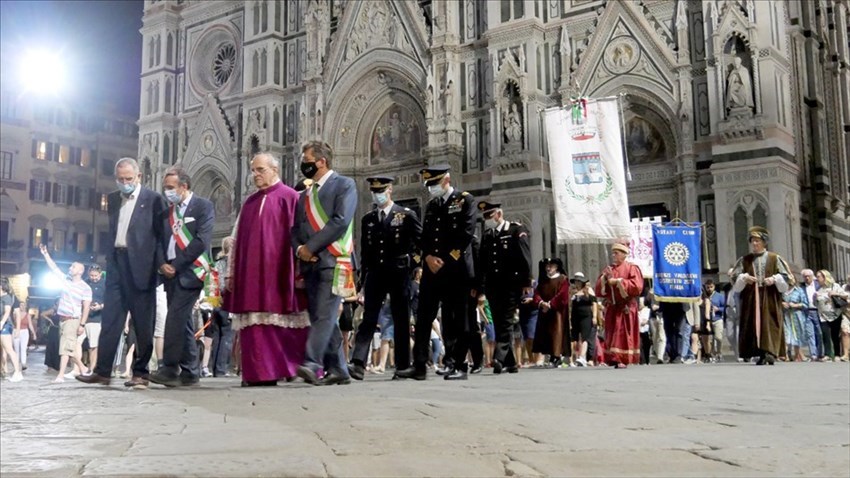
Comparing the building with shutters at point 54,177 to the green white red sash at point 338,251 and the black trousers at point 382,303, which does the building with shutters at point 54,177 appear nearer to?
the black trousers at point 382,303

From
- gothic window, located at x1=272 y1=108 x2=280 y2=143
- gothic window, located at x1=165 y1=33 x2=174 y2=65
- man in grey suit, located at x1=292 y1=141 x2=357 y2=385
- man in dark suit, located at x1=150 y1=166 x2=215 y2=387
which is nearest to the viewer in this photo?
man in grey suit, located at x1=292 y1=141 x2=357 y2=385

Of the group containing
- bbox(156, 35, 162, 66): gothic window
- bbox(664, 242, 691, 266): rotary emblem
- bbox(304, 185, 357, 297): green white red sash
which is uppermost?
bbox(156, 35, 162, 66): gothic window

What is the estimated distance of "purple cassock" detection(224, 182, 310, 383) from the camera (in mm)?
6273

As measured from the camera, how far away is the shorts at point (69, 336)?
10602mm

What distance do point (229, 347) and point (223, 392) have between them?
20.8 feet

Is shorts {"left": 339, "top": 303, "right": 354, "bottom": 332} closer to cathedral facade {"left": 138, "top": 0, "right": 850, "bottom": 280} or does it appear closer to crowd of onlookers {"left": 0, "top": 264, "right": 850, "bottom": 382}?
crowd of onlookers {"left": 0, "top": 264, "right": 850, "bottom": 382}

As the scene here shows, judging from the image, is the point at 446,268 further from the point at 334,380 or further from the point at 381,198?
the point at 334,380

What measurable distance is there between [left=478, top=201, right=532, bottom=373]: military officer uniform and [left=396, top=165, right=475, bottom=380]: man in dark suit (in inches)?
49.5

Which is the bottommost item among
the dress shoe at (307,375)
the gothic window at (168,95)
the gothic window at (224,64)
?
the dress shoe at (307,375)

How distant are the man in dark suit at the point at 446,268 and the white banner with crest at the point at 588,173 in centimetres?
362

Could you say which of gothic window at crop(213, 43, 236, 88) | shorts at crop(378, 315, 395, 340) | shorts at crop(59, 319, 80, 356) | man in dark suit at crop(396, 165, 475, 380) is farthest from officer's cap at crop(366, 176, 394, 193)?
gothic window at crop(213, 43, 236, 88)

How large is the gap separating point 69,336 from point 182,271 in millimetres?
4947

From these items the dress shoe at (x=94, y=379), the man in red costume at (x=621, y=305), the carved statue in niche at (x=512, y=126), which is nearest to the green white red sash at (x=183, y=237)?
the dress shoe at (x=94, y=379)

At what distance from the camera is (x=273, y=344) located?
6.34m
